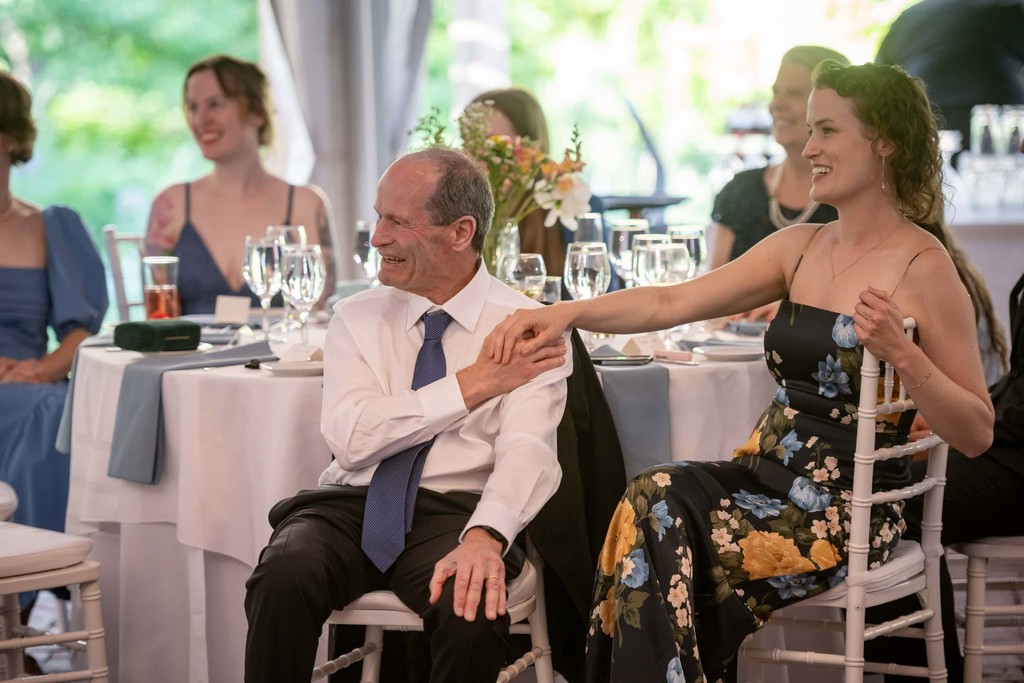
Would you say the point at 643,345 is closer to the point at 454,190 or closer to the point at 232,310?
the point at 454,190

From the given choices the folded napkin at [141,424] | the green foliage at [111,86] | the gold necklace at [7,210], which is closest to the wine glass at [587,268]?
the folded napkin at [141,424]

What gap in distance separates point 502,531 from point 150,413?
99 centimetres

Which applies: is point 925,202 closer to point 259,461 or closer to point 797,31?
point 259,461

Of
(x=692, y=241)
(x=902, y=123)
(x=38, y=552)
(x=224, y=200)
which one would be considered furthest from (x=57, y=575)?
(x=224, y=200)

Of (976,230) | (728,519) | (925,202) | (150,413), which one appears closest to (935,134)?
(925,202)

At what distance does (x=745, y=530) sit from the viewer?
2.21 metres

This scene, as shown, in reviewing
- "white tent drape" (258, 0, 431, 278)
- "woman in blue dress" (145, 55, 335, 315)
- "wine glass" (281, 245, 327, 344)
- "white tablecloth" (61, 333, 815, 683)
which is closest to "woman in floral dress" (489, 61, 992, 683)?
"white tablecloth" (61, 333, 815, 683)

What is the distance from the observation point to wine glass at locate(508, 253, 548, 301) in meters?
2.78

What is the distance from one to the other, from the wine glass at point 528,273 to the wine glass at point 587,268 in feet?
0.24

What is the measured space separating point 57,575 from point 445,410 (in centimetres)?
87

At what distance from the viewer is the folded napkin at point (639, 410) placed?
2527mm

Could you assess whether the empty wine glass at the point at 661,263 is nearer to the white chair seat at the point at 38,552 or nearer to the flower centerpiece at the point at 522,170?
the flower centerpiece at the point at 522,170

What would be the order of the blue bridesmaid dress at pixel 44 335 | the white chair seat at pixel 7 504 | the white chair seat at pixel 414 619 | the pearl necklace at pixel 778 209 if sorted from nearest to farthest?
the white chair seat at pixel 414 619, the white chair seat at pixel 7 504, the blue bridesmaid dress at pixel 44 335, the pearl necklace at pixel 778 209

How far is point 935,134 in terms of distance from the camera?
235 centimetres
